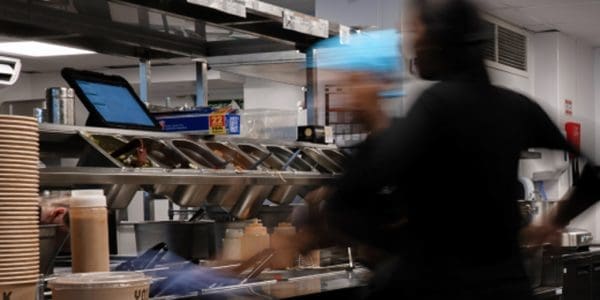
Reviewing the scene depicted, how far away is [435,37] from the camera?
2.21m

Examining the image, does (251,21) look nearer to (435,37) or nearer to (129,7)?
(129,7)

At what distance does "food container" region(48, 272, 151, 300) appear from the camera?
6.65ft

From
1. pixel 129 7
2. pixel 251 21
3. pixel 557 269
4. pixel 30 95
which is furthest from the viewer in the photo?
pixel 30 95

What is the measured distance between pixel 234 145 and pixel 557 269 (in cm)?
237

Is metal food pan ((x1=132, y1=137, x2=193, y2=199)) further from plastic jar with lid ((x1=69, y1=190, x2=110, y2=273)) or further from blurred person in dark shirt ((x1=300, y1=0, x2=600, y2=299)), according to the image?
blurred person in dark shirt ((x1=300, y1=0, x2=600, y2=299))

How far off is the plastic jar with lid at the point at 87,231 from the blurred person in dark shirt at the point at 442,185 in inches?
21.6

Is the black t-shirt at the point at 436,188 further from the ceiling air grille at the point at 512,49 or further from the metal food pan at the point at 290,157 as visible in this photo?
→ the ceiling air grille at the point at 512,49

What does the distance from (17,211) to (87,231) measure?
265mm

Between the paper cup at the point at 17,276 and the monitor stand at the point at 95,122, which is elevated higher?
the monitor stand at the point at 95,122

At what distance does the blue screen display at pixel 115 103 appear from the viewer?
10.2 ft

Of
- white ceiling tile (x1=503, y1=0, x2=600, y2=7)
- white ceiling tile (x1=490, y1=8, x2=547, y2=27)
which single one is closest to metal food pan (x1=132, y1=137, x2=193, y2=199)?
white ceiling tile (x1=503, y1=0, x2=600, y2=7)

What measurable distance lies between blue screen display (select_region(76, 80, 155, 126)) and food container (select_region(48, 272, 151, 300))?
40.9 inches

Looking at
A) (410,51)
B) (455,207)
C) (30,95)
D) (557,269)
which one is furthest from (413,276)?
(30,95)

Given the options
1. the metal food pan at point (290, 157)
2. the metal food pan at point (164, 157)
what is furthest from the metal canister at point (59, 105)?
the metal food pan at point (290, 157)
